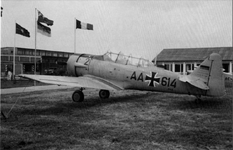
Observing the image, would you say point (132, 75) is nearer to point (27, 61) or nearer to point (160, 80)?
point (160, 80)

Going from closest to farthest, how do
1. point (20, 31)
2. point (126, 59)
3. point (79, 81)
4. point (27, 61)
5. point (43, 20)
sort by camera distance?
point (79, 81), point (126, 59), point (43, 20), point (20, 31), point (27, 61)

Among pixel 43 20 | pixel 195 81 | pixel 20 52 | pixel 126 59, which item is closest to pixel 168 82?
pixel 195 81

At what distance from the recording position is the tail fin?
7.95 meters

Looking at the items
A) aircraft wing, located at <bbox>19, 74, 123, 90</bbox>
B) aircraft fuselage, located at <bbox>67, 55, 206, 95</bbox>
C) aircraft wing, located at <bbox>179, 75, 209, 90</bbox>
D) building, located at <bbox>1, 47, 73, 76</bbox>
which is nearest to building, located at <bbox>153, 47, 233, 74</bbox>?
aircraft fuselage, located at <bbox>67, 55, 206, 95</bbox>

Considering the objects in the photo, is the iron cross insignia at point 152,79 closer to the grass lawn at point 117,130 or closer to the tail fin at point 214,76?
the tail fin at point 214,76

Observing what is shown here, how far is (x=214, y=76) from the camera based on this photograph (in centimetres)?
803

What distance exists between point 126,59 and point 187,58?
24224 millimetres

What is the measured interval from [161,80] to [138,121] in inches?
138

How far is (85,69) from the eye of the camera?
11219 mm

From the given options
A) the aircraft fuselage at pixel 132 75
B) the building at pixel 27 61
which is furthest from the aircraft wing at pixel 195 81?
the building at pixel 27 61

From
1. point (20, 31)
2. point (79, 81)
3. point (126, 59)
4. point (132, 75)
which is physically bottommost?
point (79, 81)

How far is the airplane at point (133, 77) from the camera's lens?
26.3 feet

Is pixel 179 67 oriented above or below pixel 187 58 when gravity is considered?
below

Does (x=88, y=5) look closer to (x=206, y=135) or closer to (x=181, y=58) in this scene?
(x=206, y=135)
